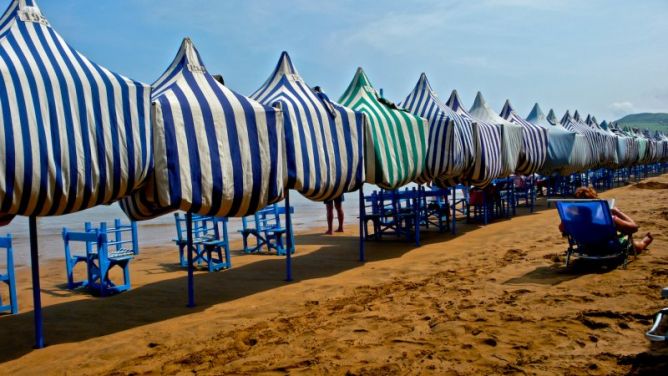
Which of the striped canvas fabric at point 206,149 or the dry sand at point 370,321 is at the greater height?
the striped canvas fabric at point 206,149

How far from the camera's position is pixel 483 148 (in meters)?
13.4

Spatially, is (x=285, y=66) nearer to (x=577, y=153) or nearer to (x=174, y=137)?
(x=174, y=137)

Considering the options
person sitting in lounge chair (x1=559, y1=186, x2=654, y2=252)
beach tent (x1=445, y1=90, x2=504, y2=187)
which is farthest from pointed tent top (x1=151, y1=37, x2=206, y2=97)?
beach tent (x1=445, y1=90, x2=504, y2=187)

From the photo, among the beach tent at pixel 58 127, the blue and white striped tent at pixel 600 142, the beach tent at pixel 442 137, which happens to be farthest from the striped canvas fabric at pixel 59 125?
the blue and white striped tent at pixel 600 142

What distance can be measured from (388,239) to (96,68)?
8.39 metres

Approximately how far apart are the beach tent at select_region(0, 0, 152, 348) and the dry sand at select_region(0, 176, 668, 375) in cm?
102

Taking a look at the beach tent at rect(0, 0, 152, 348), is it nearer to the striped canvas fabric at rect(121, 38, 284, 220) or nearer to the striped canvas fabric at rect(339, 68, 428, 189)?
the striped canvas fabric at rect(121, 38, 284, 220)

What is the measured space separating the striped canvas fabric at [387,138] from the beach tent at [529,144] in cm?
646

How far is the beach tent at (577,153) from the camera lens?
19.6 m

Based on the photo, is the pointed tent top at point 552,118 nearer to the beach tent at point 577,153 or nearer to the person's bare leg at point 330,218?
the beach tent at point 577,153

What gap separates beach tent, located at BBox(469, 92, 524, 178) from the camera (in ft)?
48.5

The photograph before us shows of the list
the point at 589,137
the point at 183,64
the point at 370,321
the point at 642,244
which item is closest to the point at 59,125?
the point at 183,64

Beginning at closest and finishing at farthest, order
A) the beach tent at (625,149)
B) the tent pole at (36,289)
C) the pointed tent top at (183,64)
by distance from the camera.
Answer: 1. the tent pole at (36,289)
2. the pointed tent top at (183,64)
3. the beach tent at (625,149)

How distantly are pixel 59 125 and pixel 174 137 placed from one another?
49.0 inches
